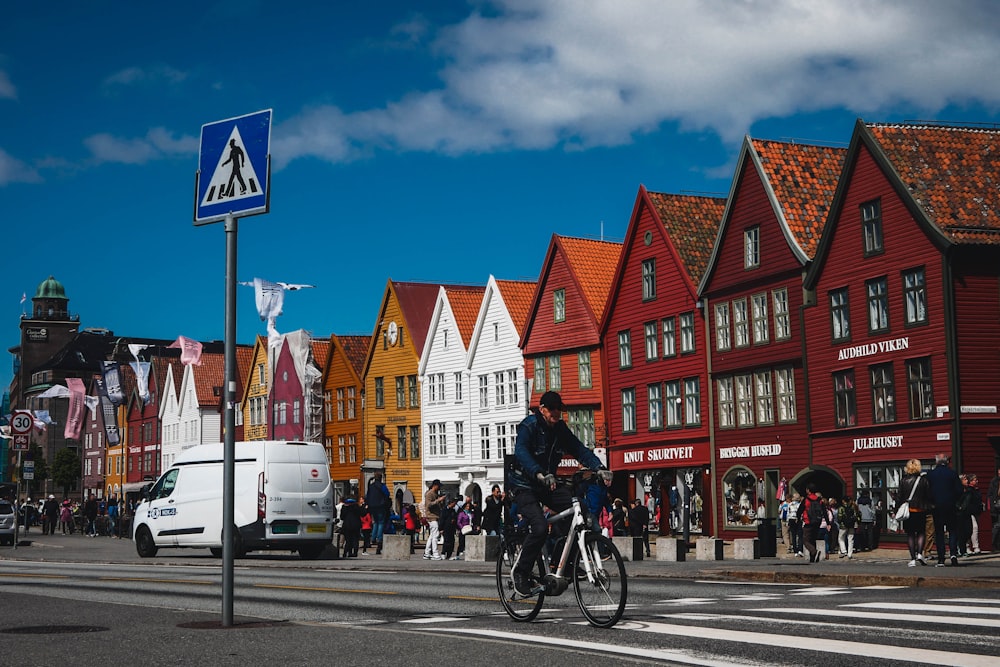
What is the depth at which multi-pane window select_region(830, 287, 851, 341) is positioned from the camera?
39.4 meters

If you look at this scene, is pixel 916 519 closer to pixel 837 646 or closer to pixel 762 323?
pixel 837 646

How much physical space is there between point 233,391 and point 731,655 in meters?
4.32

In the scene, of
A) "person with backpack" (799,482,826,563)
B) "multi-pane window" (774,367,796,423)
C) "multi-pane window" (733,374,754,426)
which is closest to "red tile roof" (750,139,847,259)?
"multi-pane window" (774,367,796,423)

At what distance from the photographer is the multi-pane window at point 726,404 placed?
4481 centimetres

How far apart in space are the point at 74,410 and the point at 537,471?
267 ft

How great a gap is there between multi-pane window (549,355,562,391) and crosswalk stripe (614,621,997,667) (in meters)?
45.1

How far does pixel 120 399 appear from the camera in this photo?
273ft

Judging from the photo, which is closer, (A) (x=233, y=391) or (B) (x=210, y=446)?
→ (A) (x=233, y=391)

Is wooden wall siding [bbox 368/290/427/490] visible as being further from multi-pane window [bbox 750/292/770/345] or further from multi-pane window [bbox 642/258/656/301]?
multi-pane window [bbox 750/292/770/345]

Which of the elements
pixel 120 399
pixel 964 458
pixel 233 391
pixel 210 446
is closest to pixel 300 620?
pixel 233 391

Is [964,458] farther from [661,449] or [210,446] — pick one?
[210,446]

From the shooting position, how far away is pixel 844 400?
39.3 metres

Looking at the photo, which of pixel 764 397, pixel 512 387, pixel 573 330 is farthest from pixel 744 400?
pixel 512 387

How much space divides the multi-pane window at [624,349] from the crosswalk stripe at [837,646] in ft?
134
